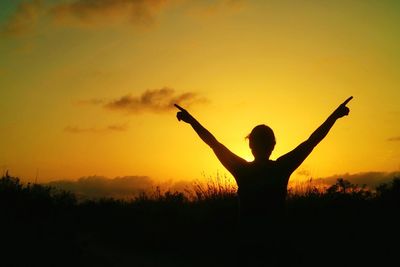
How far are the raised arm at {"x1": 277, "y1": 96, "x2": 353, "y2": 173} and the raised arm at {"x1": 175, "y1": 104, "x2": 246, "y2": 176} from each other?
1.46 ft

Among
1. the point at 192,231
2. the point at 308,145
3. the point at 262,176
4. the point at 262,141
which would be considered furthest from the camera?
the point at 192,231

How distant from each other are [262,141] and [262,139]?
0.03 m

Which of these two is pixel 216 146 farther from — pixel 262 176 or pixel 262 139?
pixel 262 176

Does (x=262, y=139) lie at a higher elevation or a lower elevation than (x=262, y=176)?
higher

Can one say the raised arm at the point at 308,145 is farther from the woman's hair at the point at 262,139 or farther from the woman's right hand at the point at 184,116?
the woman's right hand at the point at 184,116

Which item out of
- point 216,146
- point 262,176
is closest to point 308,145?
point 262,176

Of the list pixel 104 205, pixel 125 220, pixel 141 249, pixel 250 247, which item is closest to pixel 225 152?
pixel 250 247

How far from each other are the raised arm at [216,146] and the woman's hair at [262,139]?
0.75ft

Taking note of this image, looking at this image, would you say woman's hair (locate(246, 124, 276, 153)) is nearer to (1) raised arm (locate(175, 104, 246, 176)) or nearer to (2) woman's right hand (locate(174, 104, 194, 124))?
(1) raised arm (locate(175, 104, 246, 176))

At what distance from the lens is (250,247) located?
4570 mm

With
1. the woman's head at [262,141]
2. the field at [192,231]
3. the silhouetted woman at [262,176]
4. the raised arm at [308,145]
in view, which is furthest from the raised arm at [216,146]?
the field at [192,231]

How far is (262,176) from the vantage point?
4.53 metres

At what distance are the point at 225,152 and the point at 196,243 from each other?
20.7ft

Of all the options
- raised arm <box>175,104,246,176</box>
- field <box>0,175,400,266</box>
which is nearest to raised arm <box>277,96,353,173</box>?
raised arm <box>175,104,246,176</box>
